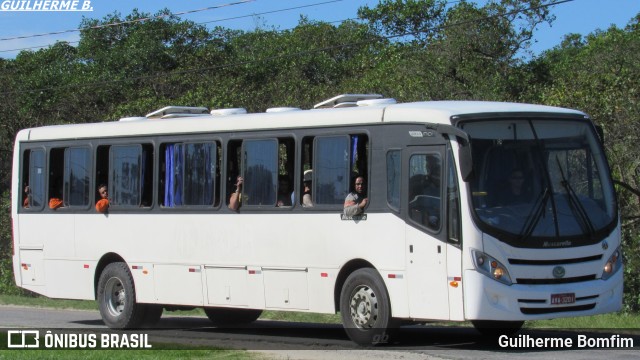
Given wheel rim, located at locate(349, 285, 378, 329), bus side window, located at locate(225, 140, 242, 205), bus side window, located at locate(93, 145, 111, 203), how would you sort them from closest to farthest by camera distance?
wheel rim, located at locate(349, 285, 378, 329)
bus side window, located at locate(225, 140, 242, 205)
bus side window, located at locate(93, 145, 111, 203)

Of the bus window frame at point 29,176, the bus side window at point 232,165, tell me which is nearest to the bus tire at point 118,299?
the bus window frame at point 29,176

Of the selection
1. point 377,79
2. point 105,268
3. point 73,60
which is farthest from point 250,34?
point 105,268

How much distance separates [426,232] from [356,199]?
1334 mm

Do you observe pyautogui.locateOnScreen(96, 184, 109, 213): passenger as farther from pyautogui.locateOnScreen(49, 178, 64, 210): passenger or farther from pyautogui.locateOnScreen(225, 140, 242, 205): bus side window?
pyautogui.locateOnScreen(225, 140, 242, 205): bus side window

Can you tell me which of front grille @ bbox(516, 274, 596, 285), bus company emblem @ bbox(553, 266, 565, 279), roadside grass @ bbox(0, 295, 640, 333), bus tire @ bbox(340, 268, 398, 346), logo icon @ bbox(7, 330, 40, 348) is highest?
bus company emblem @ bbox(553, 266, 565, 279)

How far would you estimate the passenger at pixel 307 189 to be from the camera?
1572 centimetres

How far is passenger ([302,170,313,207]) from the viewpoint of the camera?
15.7 metres

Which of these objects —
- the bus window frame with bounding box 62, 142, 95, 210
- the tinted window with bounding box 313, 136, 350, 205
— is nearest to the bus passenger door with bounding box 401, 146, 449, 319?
the tinted window with bounding box 313, 136, 350, 205

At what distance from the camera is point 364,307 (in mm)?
14672

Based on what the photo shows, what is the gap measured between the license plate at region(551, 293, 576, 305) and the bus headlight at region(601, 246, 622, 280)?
1.88 ft

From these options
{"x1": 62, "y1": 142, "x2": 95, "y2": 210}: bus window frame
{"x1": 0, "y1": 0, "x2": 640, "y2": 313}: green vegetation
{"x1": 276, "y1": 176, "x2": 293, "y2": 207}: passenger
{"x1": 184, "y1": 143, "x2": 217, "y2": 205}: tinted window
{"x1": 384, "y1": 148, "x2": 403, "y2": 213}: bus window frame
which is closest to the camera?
{"x1": 384, "y1": 148, "x2": 403, "y2": 213}: bus window frame

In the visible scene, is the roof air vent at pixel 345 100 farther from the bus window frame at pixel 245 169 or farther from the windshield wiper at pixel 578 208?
the windshield wiper at pixel 578 208

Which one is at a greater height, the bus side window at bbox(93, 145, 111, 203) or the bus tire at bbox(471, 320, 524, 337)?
the bus side window at bbox(93, 145, 111, 203)

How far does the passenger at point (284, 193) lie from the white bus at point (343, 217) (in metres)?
0.02
